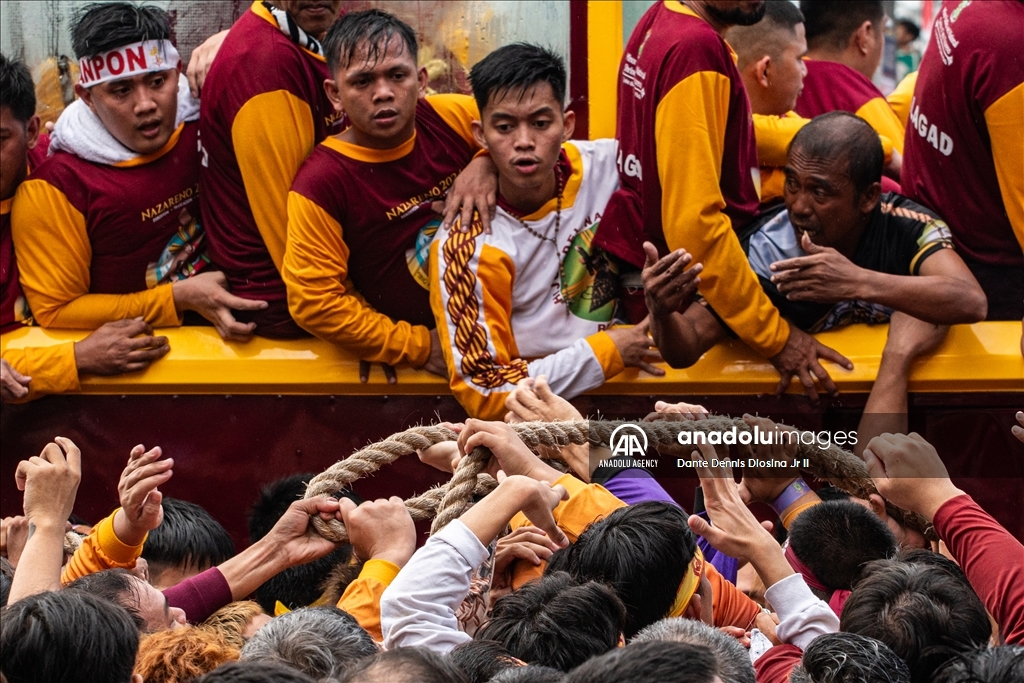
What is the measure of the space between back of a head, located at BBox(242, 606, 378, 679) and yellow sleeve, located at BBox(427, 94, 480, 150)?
214cm

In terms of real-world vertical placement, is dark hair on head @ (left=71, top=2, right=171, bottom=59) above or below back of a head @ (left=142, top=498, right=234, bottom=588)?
above

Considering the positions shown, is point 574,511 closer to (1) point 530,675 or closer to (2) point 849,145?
(1) point 530,675

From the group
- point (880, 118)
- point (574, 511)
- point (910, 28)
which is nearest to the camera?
point (574, 511)

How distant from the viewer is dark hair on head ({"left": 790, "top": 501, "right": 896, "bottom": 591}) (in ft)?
9.29

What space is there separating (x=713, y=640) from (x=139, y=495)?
1.30m

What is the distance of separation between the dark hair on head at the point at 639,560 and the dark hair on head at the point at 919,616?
319 millimetres

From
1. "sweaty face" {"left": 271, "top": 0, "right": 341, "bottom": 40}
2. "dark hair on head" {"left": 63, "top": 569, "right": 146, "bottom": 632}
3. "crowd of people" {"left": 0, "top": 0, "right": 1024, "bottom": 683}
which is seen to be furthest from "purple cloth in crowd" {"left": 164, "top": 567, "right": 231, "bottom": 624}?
"sweaty face" {"left": 271, "top": 0, "right": 341, "bottom": 40}

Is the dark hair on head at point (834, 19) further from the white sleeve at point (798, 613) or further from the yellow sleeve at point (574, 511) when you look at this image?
the white sleeve at point (798, 613)

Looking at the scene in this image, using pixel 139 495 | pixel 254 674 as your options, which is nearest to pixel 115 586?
pixel 139 495

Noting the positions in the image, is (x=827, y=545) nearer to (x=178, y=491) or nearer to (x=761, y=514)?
(x=761, y=514)

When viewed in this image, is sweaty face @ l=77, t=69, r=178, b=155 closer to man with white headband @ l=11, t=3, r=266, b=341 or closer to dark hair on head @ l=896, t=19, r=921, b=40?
man with white headband @ l=11, t=3, r=266, b=341

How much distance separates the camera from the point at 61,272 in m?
4.15

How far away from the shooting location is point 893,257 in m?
3.77

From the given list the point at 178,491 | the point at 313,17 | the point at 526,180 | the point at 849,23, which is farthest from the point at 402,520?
the point at 849,23
